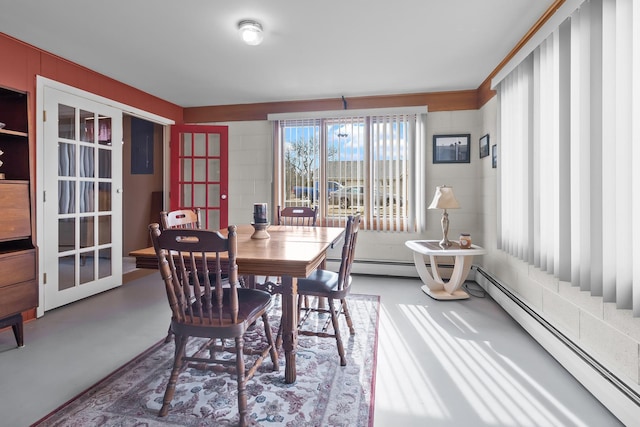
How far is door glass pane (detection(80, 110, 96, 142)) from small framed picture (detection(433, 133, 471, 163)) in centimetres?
410

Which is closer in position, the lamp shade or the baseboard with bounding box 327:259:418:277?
the lamp shade

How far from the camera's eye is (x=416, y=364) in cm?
225

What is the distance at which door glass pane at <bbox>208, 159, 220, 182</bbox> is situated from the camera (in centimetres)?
499

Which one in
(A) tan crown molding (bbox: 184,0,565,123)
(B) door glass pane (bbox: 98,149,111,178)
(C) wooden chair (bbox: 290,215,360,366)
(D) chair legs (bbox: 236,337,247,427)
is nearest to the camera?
(D) chair legs (bbox: 236,337,247,427)

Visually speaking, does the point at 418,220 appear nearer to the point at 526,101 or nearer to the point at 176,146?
the point at 526,101

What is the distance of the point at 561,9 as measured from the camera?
84.2 inches

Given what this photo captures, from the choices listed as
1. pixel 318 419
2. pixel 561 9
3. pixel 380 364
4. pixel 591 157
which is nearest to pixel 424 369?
pixel 380 364

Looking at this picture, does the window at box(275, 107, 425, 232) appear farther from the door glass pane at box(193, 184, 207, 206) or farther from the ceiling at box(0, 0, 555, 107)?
the door glass pane at box(193, 184, 207, 206)

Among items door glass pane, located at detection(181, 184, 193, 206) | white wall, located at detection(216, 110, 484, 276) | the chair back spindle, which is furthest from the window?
the chair back spindle

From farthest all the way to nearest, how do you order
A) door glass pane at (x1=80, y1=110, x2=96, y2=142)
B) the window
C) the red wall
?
1. the window
2. door glass pane at (x1=80, y1=110, x2=96, y2=142)
3. the red wall

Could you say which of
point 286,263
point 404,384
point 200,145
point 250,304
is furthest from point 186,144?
point 404,384

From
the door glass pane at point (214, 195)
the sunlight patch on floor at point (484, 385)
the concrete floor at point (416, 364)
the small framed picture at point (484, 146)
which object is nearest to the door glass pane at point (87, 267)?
the concrete floor at point (416, 364)

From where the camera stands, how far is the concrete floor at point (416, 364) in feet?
5.73

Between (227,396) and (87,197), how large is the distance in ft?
9.54
